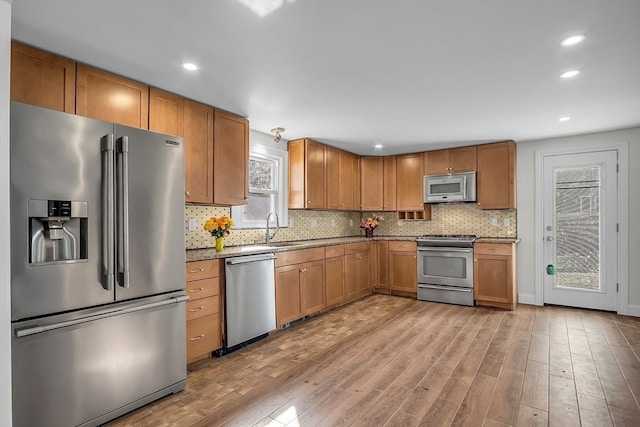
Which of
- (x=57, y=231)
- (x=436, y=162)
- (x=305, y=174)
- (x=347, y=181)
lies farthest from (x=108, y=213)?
(x=436, y=162)

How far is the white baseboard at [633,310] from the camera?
407 centimetres

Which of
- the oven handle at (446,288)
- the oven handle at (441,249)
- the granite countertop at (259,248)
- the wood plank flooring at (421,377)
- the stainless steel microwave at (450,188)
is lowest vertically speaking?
the wood plank flooring at (421,377)

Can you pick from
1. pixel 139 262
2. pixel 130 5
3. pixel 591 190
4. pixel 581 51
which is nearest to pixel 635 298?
pixel 591 190

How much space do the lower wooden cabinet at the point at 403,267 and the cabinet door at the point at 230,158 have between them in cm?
276

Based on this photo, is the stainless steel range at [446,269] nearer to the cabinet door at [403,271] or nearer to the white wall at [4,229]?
the cabinet door at [403,271]

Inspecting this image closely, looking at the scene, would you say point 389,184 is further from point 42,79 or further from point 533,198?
point 42,79

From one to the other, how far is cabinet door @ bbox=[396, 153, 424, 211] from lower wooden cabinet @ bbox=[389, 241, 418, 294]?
66cm

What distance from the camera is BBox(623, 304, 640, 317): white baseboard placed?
4074mm

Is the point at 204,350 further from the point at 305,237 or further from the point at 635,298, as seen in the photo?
the point at 635,298

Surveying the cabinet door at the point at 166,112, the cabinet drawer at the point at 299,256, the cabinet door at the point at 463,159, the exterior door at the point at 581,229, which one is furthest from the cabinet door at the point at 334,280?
the exterior door at the point at 581,229

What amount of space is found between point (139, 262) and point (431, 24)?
226 centimetres

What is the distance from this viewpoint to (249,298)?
3.22m

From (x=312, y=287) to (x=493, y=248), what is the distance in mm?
2491

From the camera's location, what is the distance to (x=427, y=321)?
3982mm
